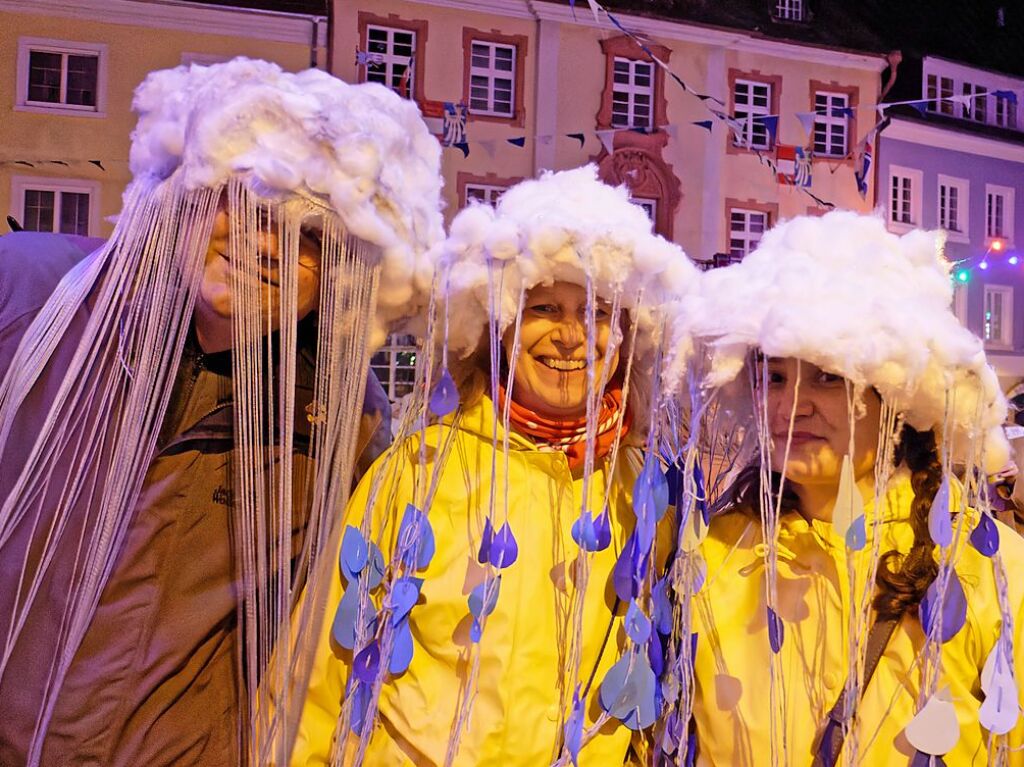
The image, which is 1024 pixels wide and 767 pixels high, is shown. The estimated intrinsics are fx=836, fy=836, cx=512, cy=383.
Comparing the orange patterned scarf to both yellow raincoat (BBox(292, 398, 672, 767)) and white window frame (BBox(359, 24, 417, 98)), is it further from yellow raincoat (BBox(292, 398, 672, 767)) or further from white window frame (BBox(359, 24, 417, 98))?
white window frame (BBox(359, 24, 417, 98))

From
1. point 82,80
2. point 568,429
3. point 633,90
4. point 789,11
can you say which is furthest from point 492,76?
point 568,429

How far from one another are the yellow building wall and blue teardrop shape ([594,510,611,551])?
3.52m

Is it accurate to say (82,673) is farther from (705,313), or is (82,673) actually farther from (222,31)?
(222,31)

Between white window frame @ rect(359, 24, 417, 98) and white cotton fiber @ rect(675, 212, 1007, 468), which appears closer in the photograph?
white cotton fiber @ rect(675, 212, 1007, 468)

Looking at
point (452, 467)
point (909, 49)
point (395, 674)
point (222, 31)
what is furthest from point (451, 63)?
point (395, 674)

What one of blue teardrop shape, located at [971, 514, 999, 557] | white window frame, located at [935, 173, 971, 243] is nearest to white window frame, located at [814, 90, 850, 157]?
white window frame, located at [935, 173, 971, 243]

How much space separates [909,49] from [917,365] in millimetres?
5282

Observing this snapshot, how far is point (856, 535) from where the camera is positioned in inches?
47.8

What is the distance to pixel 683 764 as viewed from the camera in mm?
1299

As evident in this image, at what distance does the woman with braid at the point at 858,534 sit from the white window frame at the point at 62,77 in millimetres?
3820

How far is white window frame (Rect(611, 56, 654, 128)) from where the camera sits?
16.0ft

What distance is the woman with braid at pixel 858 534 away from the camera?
1203 millimetres

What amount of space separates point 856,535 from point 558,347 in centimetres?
57

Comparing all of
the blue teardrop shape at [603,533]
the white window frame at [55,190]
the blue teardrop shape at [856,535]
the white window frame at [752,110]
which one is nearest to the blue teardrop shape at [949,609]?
the blue teardrop shape at [856,535]
